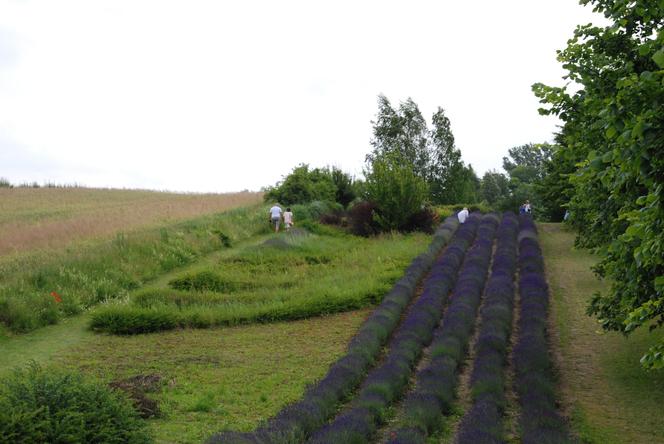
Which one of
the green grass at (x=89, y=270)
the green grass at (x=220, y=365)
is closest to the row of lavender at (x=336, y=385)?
the green grass at (x=220, y=365)

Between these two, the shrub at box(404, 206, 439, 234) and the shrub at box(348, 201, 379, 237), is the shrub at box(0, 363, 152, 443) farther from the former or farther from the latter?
the shrub at box(404, 206, 439, 234)

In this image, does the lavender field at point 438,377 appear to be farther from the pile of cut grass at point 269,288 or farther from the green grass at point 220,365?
the pile of cut grass at point 269,288

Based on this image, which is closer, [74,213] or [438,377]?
[438,377]

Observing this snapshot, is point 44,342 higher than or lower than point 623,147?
lower

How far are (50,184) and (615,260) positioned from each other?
67.2 metres

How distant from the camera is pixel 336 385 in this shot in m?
10.1

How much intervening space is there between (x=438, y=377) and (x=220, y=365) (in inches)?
168

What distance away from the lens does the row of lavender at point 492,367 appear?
802 cm

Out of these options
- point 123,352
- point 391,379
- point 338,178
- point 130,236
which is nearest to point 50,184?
point 338,178

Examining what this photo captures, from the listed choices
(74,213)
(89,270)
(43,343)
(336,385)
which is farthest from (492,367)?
(74,213)

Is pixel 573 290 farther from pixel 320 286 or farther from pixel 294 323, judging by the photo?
pixel 294 323

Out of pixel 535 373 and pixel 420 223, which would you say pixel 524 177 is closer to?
pixel 420 223

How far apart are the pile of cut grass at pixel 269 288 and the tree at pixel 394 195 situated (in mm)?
4272

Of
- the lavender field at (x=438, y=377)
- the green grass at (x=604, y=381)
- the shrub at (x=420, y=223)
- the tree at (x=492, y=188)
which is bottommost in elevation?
the green grass at (x=604, y=381)
